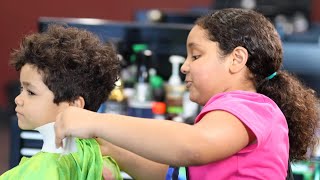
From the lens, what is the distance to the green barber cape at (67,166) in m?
1.19

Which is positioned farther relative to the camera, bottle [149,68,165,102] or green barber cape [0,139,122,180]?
bottle [149,68,165,102]

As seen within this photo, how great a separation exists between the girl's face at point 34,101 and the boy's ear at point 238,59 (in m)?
0.43

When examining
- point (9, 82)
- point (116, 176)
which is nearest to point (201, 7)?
point (9, 82)

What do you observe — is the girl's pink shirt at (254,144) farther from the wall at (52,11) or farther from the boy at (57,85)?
the wall at (52,11)

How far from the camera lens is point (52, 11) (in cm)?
719

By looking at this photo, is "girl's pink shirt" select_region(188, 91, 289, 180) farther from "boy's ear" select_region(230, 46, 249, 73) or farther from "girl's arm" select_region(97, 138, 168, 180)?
"girl's arm" select_region(97, 138, 168, 180)

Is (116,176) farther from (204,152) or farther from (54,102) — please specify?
(204,152)

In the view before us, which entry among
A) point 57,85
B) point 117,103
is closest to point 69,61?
point 57,85

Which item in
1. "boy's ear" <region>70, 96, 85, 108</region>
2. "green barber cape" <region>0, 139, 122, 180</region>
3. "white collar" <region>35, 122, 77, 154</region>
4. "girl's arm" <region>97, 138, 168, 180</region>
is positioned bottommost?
"girl's arm" <region>97, 138, 168, 180</region>

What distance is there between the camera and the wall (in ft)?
23.2

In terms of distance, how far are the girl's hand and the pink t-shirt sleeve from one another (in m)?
0.21

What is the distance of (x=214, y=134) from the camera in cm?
94

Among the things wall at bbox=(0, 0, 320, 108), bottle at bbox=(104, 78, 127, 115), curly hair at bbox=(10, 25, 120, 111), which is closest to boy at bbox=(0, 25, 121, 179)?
curly hair at bbox=(10, 25, 120, 111)

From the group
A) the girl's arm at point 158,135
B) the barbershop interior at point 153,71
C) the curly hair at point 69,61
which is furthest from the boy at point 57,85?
the girl's arm at point 158,135
